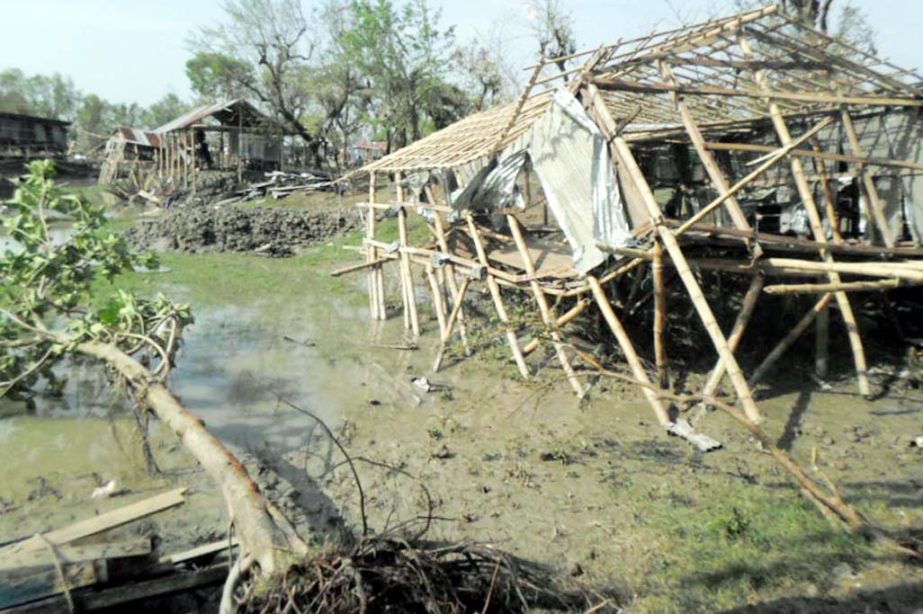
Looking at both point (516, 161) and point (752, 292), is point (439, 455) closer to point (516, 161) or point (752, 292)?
point (752, 292)

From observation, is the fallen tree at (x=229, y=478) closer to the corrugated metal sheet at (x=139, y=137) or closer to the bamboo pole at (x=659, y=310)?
the bamboo pole at (x=659, y=310)

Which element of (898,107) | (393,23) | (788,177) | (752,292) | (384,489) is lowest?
(384,489)

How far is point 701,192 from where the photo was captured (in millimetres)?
10930

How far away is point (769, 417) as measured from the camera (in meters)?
6.94

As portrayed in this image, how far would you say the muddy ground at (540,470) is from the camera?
4355mm

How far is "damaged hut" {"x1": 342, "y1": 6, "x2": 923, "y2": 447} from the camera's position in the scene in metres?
6.48

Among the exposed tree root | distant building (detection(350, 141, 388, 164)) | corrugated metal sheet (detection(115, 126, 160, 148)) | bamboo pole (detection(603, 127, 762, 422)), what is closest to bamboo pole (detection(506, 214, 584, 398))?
bamboo pole (detection(603, 127, 762, 422))

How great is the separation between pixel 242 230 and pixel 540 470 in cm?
1639

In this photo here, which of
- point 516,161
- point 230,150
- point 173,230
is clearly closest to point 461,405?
point 516,161

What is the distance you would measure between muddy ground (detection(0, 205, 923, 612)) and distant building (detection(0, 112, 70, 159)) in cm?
3653

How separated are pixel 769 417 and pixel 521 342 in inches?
143

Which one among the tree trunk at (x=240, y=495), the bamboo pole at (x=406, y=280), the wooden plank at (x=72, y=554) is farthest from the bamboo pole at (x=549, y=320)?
the wooden plank at (x=72, y=554)

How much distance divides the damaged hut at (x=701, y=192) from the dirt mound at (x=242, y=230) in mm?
9950

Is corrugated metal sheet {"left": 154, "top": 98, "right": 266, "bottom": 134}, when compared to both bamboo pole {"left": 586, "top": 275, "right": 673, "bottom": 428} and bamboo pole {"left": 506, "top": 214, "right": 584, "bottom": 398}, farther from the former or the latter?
bamboo pole {"left": 586, "top": 275, "right": 673, "bottom": 428}
